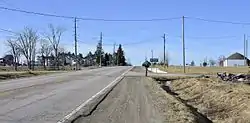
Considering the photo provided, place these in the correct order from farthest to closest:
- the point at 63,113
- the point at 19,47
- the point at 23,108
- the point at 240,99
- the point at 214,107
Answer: the point at 19,47, the point at 214,107, the point at 240,99, the point at 23,108, the point at 63,113

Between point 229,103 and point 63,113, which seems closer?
point 63,113

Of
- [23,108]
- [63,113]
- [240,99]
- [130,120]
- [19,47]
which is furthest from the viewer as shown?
[19,47]

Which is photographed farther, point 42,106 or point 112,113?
point 42,106

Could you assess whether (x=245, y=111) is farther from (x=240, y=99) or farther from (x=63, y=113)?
(x=63, y=113)

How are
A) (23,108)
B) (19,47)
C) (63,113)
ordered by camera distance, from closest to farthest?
(63,113)
(23,108)
(19,47)

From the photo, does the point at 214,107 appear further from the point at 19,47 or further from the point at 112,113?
the point at 19,47

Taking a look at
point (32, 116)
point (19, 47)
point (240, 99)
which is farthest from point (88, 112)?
point (19, 47)

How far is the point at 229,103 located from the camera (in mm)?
18688

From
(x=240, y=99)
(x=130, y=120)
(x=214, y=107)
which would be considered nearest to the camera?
(x=130, y=120)

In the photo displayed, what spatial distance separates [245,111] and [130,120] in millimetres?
4529

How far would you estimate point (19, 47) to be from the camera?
12744cm

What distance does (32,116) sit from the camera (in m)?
13.3

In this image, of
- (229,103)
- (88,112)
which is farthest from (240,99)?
(88,112)

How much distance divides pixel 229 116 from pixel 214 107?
3821mm
